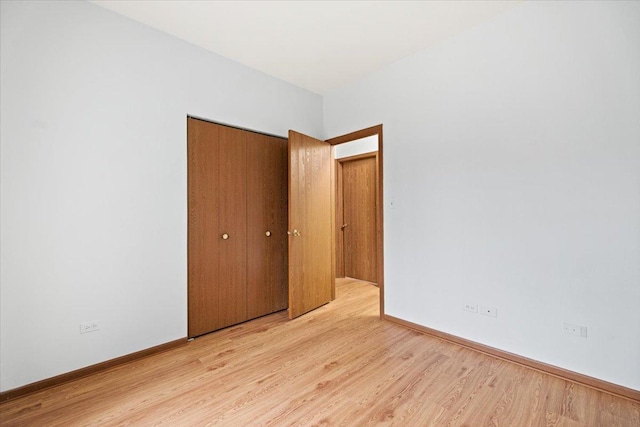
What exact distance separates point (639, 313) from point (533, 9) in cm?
219

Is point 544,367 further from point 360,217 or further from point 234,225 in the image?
point 360,217

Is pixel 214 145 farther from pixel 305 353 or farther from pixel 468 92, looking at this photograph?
pixel 468 92

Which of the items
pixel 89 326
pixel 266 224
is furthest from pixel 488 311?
pixel 89 326

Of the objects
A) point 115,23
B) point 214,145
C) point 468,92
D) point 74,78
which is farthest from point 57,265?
point 468,92

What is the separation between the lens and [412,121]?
277 centimetres

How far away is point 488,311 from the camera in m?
2.28

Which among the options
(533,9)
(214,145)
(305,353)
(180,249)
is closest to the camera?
(533,9)

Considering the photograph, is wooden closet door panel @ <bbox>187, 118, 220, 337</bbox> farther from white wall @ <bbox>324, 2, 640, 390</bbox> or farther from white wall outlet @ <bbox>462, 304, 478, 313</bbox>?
white wall outlet @ <bbox>462, 304, 478, 313</bbox>

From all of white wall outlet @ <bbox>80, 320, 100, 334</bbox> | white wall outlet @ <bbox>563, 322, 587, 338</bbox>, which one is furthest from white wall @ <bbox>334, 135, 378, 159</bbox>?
white wall outlet @ <bbox>80, 320, 100, 334</bbox>

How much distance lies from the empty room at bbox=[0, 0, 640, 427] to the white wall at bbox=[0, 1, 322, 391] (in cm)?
1

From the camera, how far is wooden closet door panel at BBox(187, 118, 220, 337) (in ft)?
8.36

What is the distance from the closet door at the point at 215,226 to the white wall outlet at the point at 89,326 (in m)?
0.67

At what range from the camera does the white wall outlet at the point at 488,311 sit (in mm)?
2238

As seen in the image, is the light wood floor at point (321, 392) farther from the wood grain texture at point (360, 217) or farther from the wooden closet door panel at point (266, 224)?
the wood grain texture at point (360, 217)
